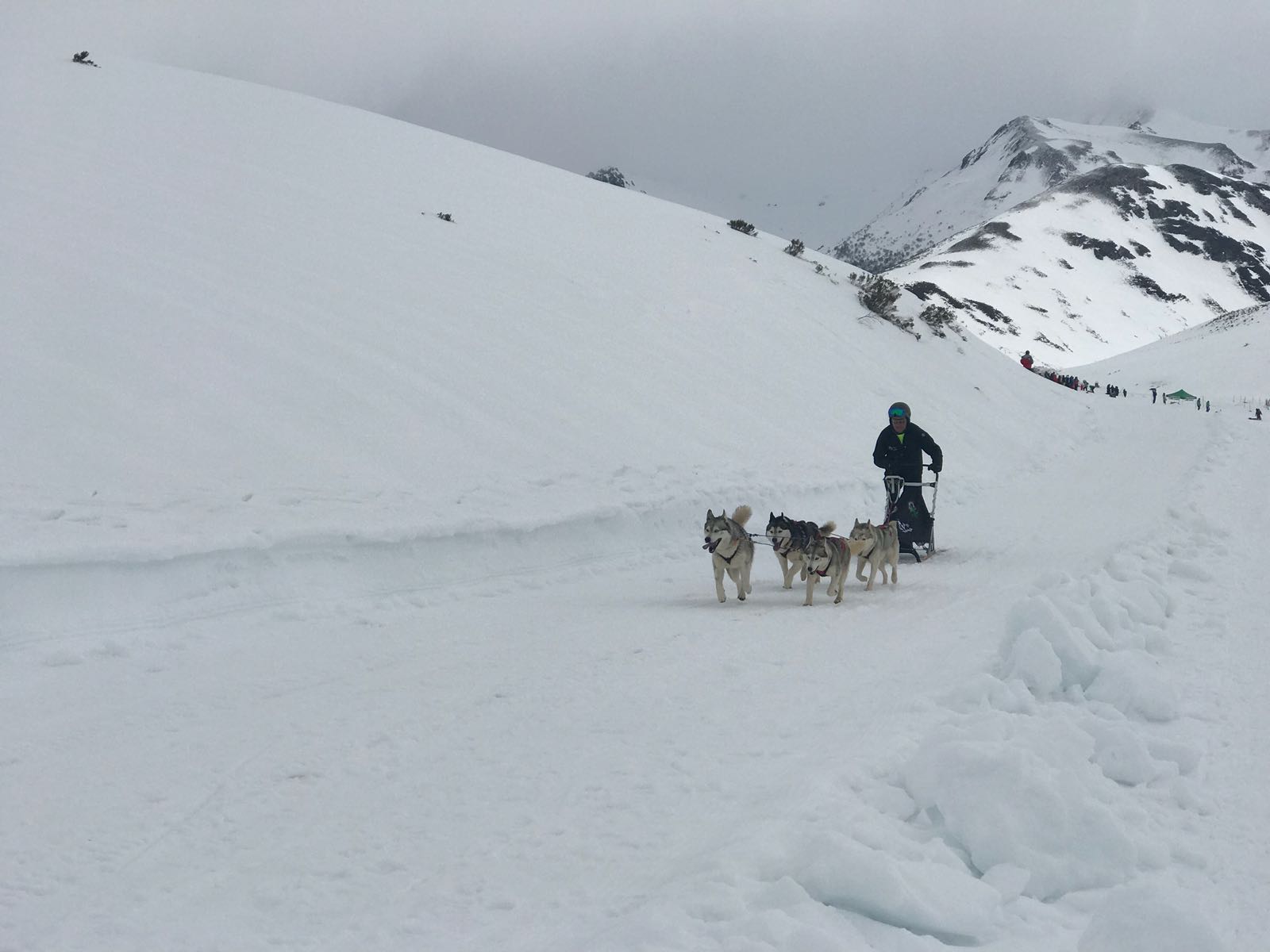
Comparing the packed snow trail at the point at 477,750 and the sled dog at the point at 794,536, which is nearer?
the packed snow trail at the point at 477,750

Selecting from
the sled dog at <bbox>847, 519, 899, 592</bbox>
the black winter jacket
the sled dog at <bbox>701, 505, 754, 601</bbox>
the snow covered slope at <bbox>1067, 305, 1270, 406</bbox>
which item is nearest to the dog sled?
the black winter jacket

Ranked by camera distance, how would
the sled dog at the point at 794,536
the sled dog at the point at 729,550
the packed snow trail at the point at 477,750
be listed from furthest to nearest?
the sled dog at the point at 794,536
the sled dog at the point at 729,550
the packed snow trail at the point at 477,750

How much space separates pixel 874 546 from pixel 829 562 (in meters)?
1.02

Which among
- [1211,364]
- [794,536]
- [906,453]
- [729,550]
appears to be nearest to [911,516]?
[906,453]

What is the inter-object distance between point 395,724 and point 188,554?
308 cm

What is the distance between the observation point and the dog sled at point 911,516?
11094 mm

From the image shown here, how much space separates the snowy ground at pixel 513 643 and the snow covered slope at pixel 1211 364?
4921 centimetres

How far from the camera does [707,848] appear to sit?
3.69 meters

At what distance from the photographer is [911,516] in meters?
11.1

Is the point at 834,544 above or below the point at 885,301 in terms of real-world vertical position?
below

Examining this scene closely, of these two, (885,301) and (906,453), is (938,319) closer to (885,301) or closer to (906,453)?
(885,301)

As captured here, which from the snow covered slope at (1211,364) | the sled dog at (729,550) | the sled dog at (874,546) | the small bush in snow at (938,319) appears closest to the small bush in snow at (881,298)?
the small bush in snow at (938,319)

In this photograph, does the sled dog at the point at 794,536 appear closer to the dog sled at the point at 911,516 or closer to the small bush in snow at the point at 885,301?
the dog sled at the point at 911,516

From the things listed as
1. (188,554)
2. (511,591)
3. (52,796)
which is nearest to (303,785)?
(52,796)
